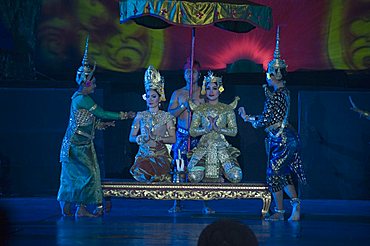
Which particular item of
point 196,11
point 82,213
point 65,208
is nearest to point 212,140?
point 196,11

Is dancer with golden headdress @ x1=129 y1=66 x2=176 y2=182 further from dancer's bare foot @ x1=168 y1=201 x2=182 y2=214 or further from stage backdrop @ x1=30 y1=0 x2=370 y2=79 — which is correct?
stage backdrop @ x1=30 y1=0 x2=370 y2=79

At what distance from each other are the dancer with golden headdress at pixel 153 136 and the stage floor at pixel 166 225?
0.51 m

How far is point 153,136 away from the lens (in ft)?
26.5

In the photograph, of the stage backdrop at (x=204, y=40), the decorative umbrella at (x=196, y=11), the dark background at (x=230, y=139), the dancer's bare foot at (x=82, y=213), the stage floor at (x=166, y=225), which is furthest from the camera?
the dark background at (x=230, y=139)

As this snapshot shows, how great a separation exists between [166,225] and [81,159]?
130 centimetres

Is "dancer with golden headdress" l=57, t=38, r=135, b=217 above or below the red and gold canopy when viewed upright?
below

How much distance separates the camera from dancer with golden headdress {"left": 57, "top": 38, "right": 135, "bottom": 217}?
25.0ft

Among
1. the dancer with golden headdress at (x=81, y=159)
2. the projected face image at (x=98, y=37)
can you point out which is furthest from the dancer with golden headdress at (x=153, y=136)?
the projected face image at (x=98, y=37)

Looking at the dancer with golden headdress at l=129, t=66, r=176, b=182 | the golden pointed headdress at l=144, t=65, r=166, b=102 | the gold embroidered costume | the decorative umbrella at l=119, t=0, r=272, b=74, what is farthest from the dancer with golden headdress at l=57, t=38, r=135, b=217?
the decorative umbrella at l=119, t=0, r=272, b=74

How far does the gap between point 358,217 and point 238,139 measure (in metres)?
2.68

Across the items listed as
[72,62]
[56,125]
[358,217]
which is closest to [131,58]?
[72,62]

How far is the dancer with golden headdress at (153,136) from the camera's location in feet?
26.2

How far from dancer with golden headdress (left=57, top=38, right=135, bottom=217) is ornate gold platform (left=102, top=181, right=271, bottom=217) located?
1.13 ft

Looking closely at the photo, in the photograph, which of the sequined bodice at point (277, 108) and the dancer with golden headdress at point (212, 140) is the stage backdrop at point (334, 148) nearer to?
the dancer with golden headdress at point (212, 140)
